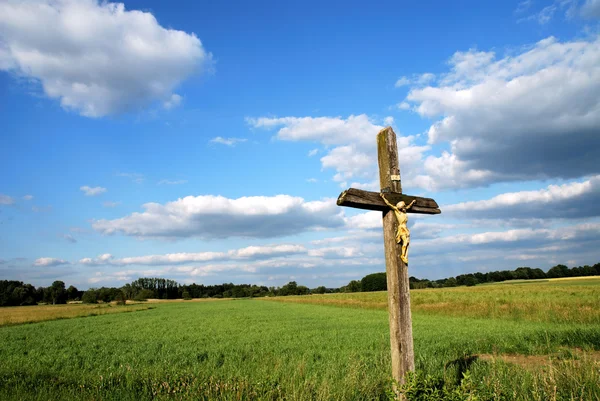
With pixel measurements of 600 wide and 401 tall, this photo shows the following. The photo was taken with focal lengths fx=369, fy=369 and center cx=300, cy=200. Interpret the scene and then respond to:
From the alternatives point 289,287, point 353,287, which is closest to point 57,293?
point 289,287

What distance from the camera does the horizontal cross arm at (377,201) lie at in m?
4.56

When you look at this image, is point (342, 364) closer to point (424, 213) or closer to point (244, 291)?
point (424, 213)

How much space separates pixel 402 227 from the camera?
194 inches

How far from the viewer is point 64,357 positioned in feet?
41.9

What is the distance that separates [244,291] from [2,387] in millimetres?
145654

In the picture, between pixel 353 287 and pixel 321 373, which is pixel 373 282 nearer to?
pixel 353 287

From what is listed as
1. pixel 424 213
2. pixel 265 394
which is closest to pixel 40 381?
pixel 265 394

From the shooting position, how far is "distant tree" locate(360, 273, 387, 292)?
11504 centimetres

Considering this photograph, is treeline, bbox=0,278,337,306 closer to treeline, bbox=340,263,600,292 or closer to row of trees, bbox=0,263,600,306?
row of trees, bbox=0,263,600,306

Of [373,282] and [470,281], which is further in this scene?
[373,282]

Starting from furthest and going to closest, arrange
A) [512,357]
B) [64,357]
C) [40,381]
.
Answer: [64,357] → [512,357] → [40,381]

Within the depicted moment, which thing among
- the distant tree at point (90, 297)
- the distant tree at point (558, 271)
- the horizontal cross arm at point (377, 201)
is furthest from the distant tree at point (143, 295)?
the horizontal cross arm at point (377, 201)

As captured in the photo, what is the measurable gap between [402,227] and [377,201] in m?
0.48

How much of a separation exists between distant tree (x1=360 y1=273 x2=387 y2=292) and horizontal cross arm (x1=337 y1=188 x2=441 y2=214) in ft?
368
